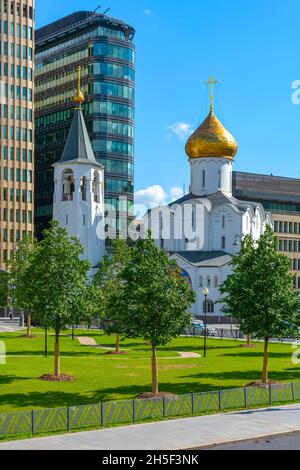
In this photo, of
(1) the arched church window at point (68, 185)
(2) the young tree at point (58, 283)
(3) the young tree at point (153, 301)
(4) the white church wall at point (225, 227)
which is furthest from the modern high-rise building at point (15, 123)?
(3) the young tree at point (153, 301)

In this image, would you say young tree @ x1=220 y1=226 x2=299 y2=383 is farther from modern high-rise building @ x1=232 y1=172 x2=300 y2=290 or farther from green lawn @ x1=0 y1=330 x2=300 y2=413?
modern high-rise building @ x1=232 y1=172 x2=300 y2=290

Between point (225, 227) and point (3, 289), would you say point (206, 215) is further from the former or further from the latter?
point (3, 289)

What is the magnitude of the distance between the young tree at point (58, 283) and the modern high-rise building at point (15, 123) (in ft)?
264

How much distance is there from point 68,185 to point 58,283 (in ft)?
205

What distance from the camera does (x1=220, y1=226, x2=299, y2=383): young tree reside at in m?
39.0

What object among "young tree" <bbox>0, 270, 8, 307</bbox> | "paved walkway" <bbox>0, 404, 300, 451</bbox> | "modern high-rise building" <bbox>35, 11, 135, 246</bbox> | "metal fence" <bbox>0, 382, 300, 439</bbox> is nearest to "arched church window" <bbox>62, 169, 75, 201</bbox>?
"young tree" <bbox>0, 270, 8, 307</bbox>

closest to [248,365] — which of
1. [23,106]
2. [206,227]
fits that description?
[206,227]

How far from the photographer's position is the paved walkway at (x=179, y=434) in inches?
947

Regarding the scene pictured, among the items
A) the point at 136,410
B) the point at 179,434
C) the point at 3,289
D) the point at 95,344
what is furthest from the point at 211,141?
the point at 179,434

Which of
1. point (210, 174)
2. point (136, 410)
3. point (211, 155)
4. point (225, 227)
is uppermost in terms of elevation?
point (211, 155)

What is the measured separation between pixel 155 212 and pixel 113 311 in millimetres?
72097

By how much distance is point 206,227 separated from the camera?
10269cm

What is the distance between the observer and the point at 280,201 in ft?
452

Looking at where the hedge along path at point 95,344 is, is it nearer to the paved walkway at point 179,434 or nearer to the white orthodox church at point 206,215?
the paved walkway at point 179,434
